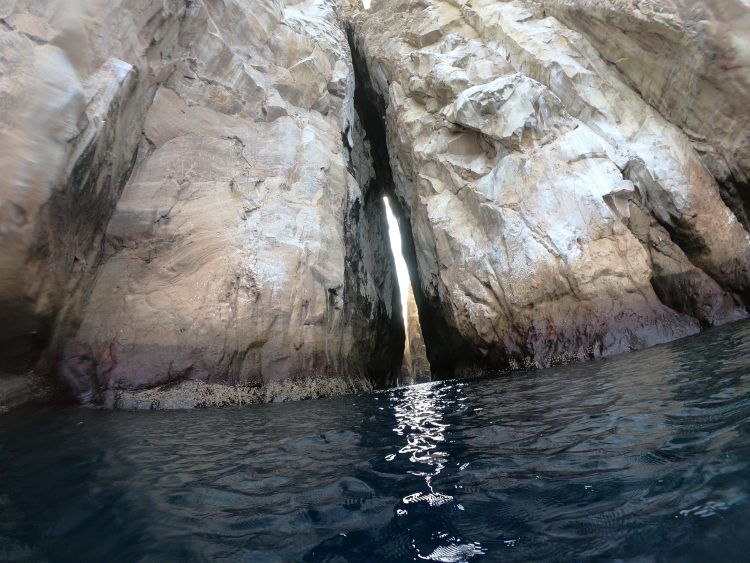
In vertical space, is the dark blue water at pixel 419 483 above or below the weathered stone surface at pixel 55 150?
below

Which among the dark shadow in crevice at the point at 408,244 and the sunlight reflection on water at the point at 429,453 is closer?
the sunlight reflection on water at the point at 429,453

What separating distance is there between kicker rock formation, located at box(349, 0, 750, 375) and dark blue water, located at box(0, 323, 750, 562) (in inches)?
165

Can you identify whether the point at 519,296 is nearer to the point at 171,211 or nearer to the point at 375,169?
the point at 171,211

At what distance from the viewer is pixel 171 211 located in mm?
10344

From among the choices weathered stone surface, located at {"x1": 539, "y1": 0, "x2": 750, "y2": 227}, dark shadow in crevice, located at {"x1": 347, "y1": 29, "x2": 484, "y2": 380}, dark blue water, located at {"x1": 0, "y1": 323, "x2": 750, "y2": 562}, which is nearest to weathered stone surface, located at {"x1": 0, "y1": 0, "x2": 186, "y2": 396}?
dark blue water, located at {"x1": 0, "y1": 323, "x2": 750, "y2": 562}

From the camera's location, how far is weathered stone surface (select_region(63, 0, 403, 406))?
8891mm

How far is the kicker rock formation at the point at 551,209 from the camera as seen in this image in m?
10.5

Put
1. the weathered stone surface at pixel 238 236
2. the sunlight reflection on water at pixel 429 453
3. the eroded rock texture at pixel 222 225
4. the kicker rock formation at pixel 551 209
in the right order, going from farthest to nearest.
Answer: the kicker rock formation at pixel 551 209 → the weathered stone surface at pixel 238 236 → the eroded rock texture at pixel 222 225 → the sunlight reflection on water at pixel 429 453

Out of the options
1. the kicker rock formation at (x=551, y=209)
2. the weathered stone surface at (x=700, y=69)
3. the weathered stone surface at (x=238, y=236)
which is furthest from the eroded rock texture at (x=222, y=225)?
the weathered stone surface at (x=700, y=69)

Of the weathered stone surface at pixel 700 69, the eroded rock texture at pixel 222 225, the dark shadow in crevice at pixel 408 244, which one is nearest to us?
the eroded rock texture at pixel 222 225

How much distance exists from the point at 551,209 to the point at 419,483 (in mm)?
9512

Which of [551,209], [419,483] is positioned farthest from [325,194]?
[419,483]

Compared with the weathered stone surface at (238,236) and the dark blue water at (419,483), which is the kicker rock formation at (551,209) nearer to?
the weathered stone surface at (238,236)

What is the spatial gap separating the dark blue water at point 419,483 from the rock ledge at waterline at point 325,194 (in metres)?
2.90
